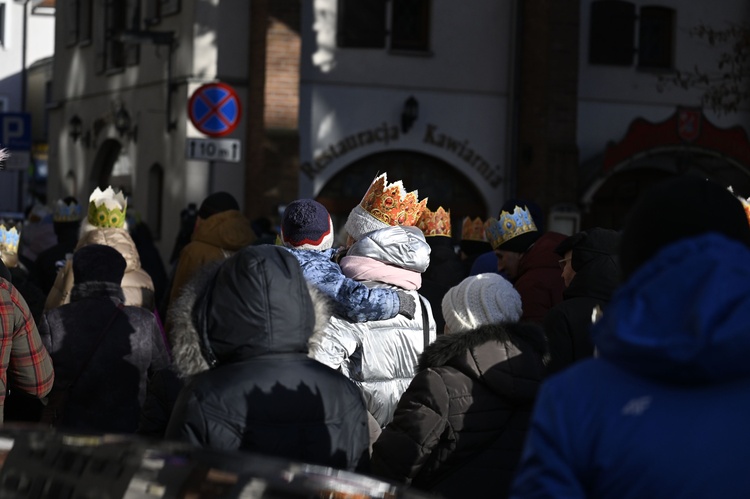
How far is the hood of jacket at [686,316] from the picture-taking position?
252 centimetres

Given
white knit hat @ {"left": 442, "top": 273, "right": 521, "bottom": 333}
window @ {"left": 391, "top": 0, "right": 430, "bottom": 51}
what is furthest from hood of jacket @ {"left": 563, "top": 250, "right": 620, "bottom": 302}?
window @ {"left": 391, "top": 0, "right": 430, "bottom": 51}

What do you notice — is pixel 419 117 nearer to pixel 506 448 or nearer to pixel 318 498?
pixel 506 448

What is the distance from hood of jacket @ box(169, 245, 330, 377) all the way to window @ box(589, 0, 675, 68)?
836 inches

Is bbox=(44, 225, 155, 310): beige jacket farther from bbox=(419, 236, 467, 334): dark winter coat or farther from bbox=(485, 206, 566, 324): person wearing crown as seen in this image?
bbox=(485, 206, 566, 324): person wearing crown

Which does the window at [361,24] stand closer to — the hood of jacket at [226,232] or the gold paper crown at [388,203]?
the hood of jacket at [226,232]

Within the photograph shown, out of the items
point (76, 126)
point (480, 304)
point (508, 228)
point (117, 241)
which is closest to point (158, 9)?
point (76, 126)

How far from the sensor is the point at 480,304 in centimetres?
551

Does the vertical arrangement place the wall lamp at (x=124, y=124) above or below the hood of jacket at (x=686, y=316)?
above

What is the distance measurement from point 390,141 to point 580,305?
56.6ft

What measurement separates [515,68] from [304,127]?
4.12 m

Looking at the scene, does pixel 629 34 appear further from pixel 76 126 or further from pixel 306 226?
pixel 306 226

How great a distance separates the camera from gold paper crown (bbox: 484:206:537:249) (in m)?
8.82

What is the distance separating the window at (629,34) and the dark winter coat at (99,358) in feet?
61.8

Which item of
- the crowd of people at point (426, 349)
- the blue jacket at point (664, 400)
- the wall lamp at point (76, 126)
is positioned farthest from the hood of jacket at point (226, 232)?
the wall lamp at point (76, 126)
